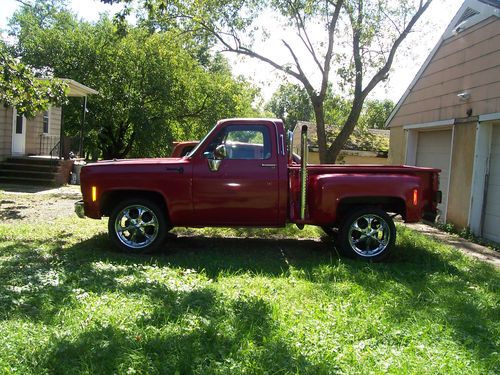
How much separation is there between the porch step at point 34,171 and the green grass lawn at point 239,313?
31.6 feet

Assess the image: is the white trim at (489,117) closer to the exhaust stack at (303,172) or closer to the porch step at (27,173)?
the exhaust stack at (303,172)

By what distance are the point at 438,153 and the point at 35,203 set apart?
33.2ft

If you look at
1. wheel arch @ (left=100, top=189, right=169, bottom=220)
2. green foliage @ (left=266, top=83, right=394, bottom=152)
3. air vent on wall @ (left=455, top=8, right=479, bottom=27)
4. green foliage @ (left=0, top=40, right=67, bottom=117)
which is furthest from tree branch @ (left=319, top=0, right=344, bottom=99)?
wheel arch @ (left=100, top=189, right=169, bottom=220)

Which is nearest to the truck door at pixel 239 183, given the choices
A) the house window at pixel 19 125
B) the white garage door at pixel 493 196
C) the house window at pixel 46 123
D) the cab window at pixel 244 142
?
the cab window at pixel 244 142

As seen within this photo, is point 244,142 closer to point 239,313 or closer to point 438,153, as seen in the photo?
point 239,313

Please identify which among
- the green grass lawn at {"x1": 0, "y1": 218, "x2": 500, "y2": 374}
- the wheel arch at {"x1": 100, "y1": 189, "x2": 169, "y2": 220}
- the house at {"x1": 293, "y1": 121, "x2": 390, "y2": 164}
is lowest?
the green grass lawn at {"x1": 0, "y1": 218, "x2": 500, "y2": 374}

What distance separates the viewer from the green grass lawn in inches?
136

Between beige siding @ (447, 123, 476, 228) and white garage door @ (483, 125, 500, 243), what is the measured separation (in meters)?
0.41

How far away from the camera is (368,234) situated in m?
6.91

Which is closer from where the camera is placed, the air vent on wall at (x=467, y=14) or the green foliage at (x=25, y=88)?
the green foliage at (x=25, y=88)

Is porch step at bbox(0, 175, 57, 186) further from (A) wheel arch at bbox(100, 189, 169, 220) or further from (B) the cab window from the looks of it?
(B) the cab window

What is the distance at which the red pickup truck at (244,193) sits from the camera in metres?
6.79

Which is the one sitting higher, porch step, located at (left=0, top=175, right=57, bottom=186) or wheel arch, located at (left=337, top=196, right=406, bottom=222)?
wheel arch, located at (left=337, top=196, right=406, bottom=222)

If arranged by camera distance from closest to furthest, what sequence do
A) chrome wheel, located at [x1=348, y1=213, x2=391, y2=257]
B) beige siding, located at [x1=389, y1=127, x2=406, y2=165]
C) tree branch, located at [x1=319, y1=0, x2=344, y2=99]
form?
chrome wheel, located at [x1=348, y1=213, x2=391, y2=257]
tree branch, located at [x1=319, y1=0, x2=344, y2=99]
beige siding, located at [x1=389, y1=127, x2=406, y2=165]
